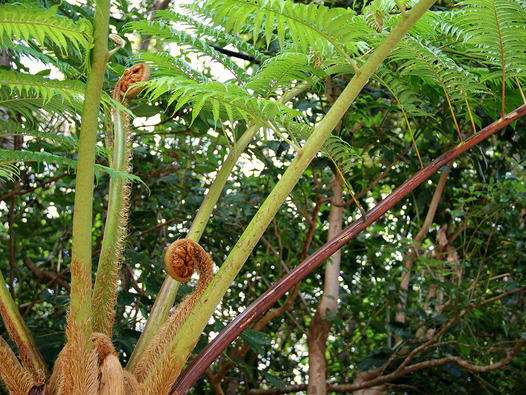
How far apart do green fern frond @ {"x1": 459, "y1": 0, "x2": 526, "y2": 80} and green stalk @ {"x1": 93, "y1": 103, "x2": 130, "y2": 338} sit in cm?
82

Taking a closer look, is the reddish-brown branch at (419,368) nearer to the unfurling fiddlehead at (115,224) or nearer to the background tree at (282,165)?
the background tree at (282,165)

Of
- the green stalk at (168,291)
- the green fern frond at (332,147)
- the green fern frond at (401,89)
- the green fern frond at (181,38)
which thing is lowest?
the green stalk at (168,291)

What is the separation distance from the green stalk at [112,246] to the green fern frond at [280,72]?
1.11 ft

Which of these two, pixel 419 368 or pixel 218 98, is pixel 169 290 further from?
pixel 419 368

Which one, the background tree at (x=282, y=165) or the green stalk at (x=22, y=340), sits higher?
the background tree at (x=282, y=165)

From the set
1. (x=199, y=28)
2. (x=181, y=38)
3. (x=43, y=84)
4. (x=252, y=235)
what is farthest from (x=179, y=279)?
(x=199, y=28)

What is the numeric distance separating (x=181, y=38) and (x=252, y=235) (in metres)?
0.66

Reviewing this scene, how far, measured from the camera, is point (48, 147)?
2.07m

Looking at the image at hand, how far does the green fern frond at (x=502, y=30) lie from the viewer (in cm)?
103

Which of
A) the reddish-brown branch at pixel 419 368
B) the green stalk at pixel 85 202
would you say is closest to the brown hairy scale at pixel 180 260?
the green stalk at pixel 85 202

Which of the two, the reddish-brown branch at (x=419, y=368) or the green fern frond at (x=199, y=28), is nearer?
the green fern frond at (x=199, y=28)

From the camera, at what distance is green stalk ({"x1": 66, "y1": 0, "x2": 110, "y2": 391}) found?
75 cm

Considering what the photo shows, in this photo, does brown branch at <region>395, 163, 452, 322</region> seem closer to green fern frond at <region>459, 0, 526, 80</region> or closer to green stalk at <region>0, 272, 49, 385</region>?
green fern frond at <region>459, 0, 526, 80</region>

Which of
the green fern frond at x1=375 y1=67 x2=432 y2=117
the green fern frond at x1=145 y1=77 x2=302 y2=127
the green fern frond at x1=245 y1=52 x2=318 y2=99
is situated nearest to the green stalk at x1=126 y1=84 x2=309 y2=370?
the green fern frond at x1=245 y1=52 x2=318 y2=99
